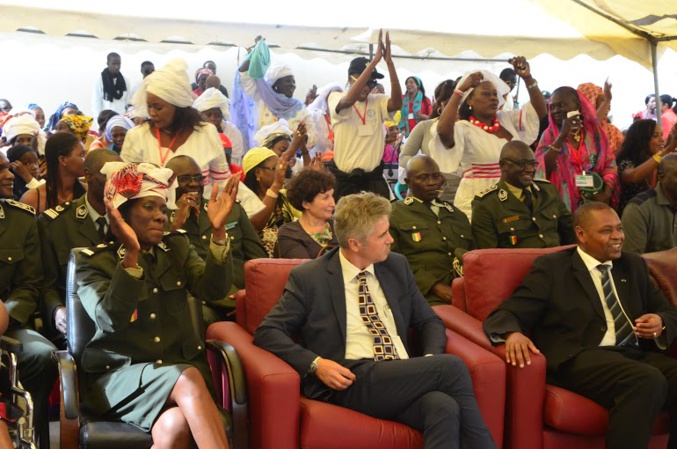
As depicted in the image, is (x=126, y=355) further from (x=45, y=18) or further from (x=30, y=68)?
(x=30, y=68)

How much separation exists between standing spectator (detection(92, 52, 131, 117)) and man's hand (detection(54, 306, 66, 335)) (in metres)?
6.51

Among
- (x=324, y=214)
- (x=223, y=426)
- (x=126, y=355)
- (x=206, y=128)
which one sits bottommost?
(x=223, y=426)

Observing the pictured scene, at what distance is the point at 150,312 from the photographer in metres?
3.76

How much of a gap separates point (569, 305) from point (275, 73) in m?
5.28

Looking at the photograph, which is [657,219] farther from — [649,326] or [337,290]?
[337,290]

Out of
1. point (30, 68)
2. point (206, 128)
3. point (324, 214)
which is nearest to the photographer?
point (324, 214)

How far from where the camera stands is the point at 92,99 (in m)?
10.9

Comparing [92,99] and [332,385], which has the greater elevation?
[92,99]

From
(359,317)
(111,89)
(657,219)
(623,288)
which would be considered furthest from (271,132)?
(623,288)

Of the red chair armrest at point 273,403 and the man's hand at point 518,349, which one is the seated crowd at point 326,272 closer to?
the man's hand at point 518,349

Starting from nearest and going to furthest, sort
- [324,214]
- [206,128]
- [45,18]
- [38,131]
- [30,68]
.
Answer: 1. [324,214]
2. [206,128]
3. [45,18]
4. [38,131]
5. [30,68]

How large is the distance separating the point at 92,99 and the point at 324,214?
6.57m

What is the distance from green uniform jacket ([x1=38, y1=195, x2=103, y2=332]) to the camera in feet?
14.8

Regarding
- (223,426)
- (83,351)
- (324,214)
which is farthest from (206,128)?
(223,426)
